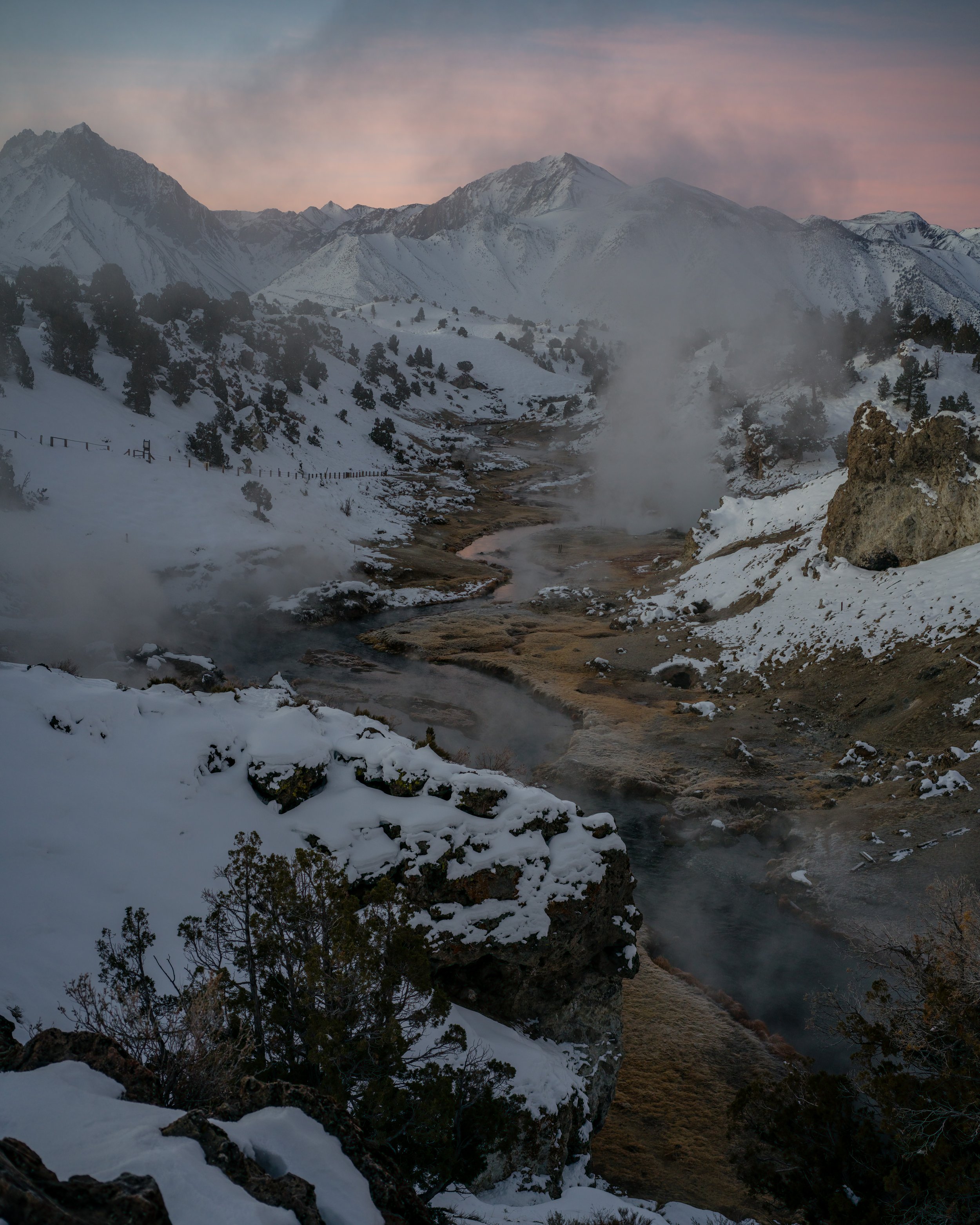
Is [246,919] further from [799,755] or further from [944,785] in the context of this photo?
[799,755]

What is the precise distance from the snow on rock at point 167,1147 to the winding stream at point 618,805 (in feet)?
36.3

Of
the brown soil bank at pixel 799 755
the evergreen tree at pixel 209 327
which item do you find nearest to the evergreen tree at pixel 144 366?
the evergreen tree at pixel 209 327

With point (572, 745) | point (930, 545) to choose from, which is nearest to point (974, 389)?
point (930, 545)

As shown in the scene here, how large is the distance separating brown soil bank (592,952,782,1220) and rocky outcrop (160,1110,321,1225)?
24.4 feet

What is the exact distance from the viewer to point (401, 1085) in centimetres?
719

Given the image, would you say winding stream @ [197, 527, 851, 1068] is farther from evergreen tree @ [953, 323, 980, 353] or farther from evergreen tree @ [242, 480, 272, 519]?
evergreen tree @ [953, 323, 980, 353]

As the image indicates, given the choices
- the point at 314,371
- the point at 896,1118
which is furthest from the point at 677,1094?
the point at 314,371

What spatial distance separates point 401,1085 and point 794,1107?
567cm

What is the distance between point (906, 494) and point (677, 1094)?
23.0 metres

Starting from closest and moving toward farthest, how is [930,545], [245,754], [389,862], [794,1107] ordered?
[794,1107], [389,862], [245,754], [930,545]

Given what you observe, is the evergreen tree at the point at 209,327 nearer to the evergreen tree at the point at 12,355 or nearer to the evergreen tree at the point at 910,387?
the evergreen tree at the point at 12,355

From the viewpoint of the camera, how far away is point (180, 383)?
55.0 meters

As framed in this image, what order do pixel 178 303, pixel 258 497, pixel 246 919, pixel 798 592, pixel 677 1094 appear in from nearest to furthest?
pixel 246 919 < pixel 677 1094 < pixel 798 592 < pixel 258 497 < pixel 178 303

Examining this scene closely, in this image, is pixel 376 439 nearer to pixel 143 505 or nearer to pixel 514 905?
pixel 143 505
